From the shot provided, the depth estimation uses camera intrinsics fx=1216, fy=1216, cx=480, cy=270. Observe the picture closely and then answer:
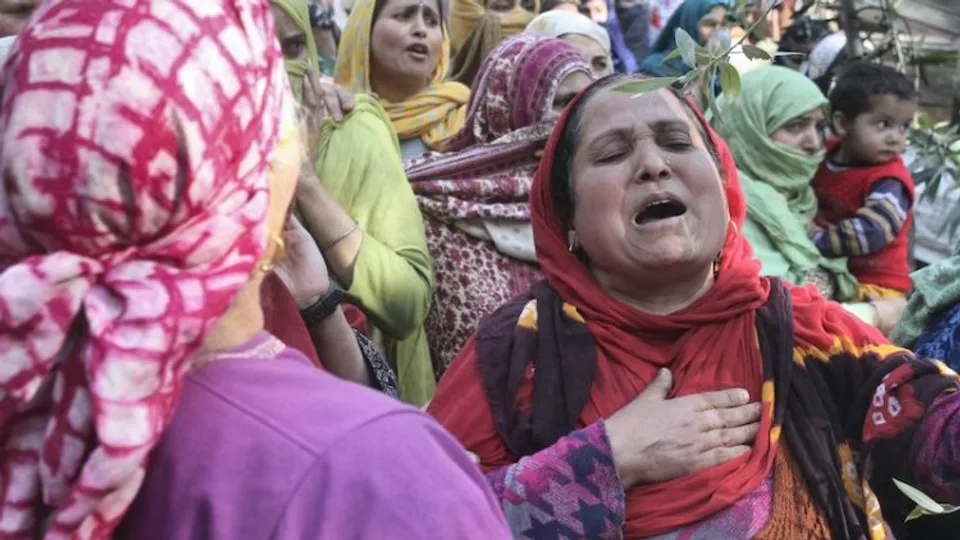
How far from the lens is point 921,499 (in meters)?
2.10

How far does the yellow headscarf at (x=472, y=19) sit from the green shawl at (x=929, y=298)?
3320mm

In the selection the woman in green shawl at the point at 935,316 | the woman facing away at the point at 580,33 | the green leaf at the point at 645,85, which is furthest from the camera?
the woman facing away at the point at 580,33

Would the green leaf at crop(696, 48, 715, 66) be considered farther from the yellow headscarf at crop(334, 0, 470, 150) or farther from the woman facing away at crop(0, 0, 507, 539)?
the yellow headscarf at crop(334, 0, 470, 150)

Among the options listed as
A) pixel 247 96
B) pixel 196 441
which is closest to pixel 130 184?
pixel 247 96

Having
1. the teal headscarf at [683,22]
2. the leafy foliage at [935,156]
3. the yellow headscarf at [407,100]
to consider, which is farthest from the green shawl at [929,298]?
the teal headscarf at [683,22]

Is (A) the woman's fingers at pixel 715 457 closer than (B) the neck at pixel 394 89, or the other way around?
(A) the woman's fingers at pixel 715 457

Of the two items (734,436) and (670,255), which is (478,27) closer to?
(670,255)

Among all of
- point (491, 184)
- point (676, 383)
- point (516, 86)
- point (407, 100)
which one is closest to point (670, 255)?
point (676, 383)

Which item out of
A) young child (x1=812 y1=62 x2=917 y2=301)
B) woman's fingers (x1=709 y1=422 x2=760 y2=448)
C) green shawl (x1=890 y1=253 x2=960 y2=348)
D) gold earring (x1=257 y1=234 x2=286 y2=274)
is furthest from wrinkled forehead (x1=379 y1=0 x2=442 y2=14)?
gold earring (x1=257 y1=234 x2=286 y2=274)

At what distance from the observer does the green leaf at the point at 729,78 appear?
2.28 metres

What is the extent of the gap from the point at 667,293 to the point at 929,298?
92 centimetres

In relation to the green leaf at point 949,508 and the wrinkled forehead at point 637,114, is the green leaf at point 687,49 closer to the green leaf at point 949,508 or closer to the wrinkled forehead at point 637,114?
the wrinkled forehead at point 637,114

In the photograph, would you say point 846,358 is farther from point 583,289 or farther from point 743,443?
point 583,289

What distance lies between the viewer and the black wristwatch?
258 cm
